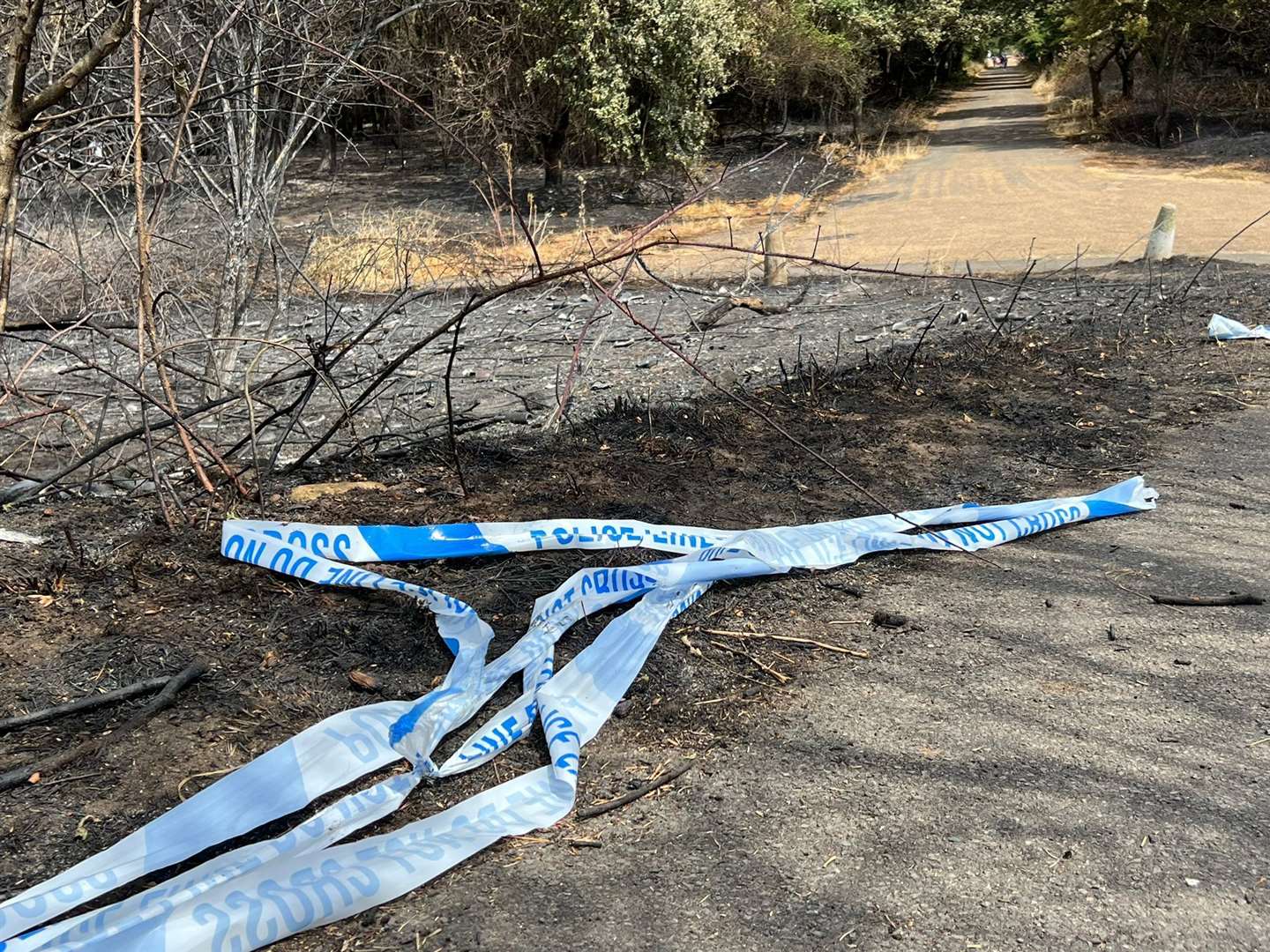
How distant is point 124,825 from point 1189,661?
9.75 ft

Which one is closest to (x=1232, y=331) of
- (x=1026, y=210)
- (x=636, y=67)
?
(x=1026, y=210)

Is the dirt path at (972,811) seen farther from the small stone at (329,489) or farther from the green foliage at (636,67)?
the green foliage at (636,67)

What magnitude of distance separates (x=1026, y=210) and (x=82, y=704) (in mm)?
19326

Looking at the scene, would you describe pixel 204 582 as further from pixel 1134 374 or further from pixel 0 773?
pixel 1134 374

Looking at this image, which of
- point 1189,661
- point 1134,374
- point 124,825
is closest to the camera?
point 124,825

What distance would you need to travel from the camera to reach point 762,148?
29109 millimetres

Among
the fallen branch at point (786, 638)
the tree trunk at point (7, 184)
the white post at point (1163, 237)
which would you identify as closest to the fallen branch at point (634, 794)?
the fallen branch at point (786, 638)

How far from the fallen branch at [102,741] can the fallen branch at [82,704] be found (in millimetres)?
50

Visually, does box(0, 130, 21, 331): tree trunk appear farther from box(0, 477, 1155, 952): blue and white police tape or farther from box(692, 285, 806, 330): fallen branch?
box(692, 285, 806, 330): fallen branch

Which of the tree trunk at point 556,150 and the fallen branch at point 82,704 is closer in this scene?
the fallen branch at point 82,704

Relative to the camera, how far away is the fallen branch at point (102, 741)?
7.95 feet

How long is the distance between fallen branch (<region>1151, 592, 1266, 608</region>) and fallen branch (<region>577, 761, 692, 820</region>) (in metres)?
1.92

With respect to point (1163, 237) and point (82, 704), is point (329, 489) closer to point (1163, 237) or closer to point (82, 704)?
point (82, 704)

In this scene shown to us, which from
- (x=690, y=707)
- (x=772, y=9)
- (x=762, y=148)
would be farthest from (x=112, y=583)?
(x=762, y=148)
